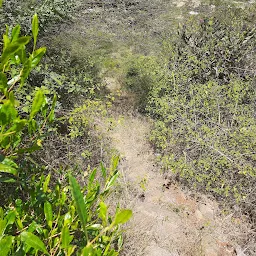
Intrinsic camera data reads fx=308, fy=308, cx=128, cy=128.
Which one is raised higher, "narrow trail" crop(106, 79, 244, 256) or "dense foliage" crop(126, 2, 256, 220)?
"dense foliage" crop(126, 2, 256, 220)

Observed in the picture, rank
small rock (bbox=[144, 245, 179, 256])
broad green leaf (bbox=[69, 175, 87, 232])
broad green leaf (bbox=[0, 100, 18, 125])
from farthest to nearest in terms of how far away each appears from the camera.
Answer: small rock (bbox=[144, 245, 179, 256]), broad green leaf (bbox=[0, 100, 18, 125]), broad green leaf (bbox=[69, 175, 87, 232])

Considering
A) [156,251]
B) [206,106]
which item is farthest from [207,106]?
[156,251]

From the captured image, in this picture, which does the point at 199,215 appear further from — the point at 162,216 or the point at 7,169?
the point at 7,169

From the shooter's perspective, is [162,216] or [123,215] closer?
[123,215]

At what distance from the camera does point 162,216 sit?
276cm

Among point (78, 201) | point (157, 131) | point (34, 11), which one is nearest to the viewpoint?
point (78, 201)

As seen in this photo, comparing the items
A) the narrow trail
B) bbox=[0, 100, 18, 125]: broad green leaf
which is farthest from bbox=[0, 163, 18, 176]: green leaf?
the narrow trail

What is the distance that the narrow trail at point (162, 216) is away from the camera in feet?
8.08

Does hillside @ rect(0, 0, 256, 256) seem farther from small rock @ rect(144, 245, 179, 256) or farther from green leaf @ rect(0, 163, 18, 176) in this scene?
green leaf @ rect(0, 163, 18, 176)

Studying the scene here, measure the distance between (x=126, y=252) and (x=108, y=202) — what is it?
1.68ft

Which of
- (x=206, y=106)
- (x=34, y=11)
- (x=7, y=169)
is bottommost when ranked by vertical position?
(x=206, y=106)

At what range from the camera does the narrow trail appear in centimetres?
246

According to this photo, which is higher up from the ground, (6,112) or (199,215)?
(6,112)

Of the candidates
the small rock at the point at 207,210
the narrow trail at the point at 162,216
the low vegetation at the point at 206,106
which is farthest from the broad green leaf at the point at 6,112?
the small rock at the point at 207,210
